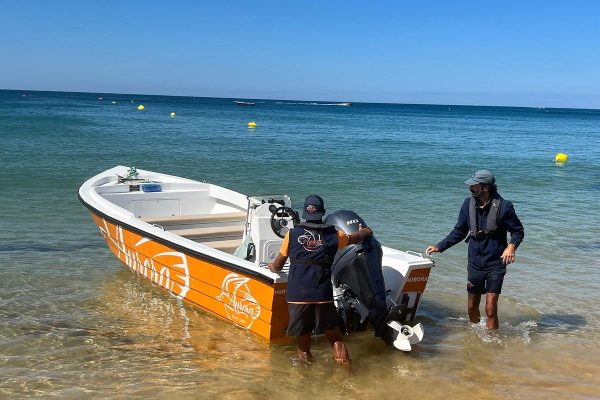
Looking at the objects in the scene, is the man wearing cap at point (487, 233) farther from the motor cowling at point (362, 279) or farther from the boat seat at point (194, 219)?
the boat seat at point (194, 219)

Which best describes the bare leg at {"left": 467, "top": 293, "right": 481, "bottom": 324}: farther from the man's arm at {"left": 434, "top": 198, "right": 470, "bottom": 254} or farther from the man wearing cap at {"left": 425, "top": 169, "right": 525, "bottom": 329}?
the man's arm at {"left": 434, "top": 198, "right": 470, "bottom": 254}

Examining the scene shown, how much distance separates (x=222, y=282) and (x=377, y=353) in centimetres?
169

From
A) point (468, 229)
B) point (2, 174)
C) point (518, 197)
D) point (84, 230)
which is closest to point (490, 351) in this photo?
point (468, 229)

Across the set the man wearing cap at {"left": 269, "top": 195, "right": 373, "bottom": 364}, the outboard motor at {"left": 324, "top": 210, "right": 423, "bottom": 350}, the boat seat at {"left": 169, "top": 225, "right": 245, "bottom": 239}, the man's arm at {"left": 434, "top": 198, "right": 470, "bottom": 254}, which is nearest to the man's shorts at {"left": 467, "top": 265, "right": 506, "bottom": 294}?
the man's arm at {"left": 434, "top": 198, "right": 470, "bottom": 254}

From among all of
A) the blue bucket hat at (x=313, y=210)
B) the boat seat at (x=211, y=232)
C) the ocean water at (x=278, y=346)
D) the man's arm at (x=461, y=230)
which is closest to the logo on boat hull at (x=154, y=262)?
the ocean water at (x=278, y=346)

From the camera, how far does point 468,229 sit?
5973 millimetres

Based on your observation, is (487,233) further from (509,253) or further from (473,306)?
(473,306)

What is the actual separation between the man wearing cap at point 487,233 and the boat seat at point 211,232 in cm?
330

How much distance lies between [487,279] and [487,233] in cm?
47

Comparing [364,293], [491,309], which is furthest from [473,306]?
[364,293]

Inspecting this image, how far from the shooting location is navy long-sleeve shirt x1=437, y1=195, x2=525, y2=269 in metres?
5.66

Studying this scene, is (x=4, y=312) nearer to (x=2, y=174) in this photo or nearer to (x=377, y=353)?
(x=377, y=353)

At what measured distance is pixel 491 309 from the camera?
239 inches

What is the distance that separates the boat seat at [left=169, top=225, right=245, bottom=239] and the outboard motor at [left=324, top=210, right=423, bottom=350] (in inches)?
115
